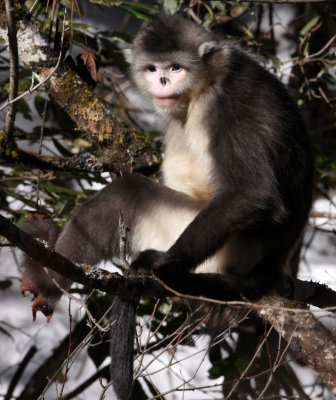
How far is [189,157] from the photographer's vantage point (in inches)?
126

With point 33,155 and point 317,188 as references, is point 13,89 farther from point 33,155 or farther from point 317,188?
point 317,188

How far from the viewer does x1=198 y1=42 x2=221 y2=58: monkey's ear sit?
3080mm

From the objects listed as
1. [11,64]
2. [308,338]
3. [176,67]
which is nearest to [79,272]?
[11,64]

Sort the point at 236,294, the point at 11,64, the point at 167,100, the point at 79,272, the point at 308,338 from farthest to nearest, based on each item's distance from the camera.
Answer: the point at 167,100
the point at 236,294
the point at 308,338
the point at 11,64
the point at 79,272

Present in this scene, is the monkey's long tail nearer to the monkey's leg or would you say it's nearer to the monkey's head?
the monkey's leg

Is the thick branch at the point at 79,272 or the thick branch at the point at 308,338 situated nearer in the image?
the thick branch at the point at 79,272

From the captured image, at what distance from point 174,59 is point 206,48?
0.16 metres

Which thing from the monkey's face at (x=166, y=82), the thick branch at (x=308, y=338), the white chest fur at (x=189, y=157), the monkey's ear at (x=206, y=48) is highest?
the monkey's ear at (x=206, y=48)

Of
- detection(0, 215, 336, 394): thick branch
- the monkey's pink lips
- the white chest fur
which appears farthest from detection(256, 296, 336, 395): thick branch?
the monkey's pink lips

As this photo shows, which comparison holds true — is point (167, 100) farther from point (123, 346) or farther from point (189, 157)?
point (123, 346)

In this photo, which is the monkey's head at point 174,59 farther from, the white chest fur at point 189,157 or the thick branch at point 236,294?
the thick branch at point 236,294

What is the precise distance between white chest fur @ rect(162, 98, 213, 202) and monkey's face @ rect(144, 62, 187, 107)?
4.2 inches

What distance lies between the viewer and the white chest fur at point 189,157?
2.98 meters

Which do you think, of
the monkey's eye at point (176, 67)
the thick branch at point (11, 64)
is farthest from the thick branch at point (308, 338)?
the thick branch at point (11, 64)
